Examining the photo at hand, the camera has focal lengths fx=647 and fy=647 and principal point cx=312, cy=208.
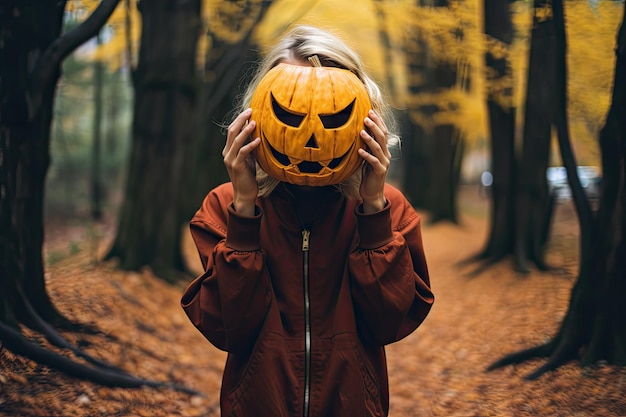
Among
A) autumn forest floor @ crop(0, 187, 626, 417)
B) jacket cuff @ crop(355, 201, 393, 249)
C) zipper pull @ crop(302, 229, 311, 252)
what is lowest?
autumn forest floor @ crop(0, 187, 626, 417)

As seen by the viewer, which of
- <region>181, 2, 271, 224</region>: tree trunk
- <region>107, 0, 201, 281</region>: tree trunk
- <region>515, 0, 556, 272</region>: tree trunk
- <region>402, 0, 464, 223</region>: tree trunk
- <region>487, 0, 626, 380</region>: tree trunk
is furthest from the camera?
<region>402, 0, 464, 223</region>: tree trunk

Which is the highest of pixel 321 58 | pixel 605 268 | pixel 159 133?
pixel 321 58

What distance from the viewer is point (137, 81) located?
9.45m

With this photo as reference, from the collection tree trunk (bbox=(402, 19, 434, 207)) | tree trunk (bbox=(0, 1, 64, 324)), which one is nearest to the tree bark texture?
tree trunk (bbox=(402, 19, 434, 207))

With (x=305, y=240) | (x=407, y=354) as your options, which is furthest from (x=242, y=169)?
(x=407, y=354)

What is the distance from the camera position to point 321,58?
2.75 meters

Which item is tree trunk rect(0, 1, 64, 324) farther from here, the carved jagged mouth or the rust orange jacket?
the carved jagged mouth

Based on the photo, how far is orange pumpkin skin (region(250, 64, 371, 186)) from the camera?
2520mm

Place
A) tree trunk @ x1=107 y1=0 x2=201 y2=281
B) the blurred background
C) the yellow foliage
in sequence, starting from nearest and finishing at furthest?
1. the yellow foliage
2. the blurred background
3. tree trunk @ x1=107 y1=0 x2=201 y2=281

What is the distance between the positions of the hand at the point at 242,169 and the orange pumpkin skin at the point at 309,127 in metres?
0.08

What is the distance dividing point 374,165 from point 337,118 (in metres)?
0.26

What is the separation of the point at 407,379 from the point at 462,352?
0.88 meters

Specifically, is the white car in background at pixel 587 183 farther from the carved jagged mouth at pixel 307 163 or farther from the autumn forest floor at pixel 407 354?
the carved jagged mouth at pixel 307 163

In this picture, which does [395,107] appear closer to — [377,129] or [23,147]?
[377,129]
